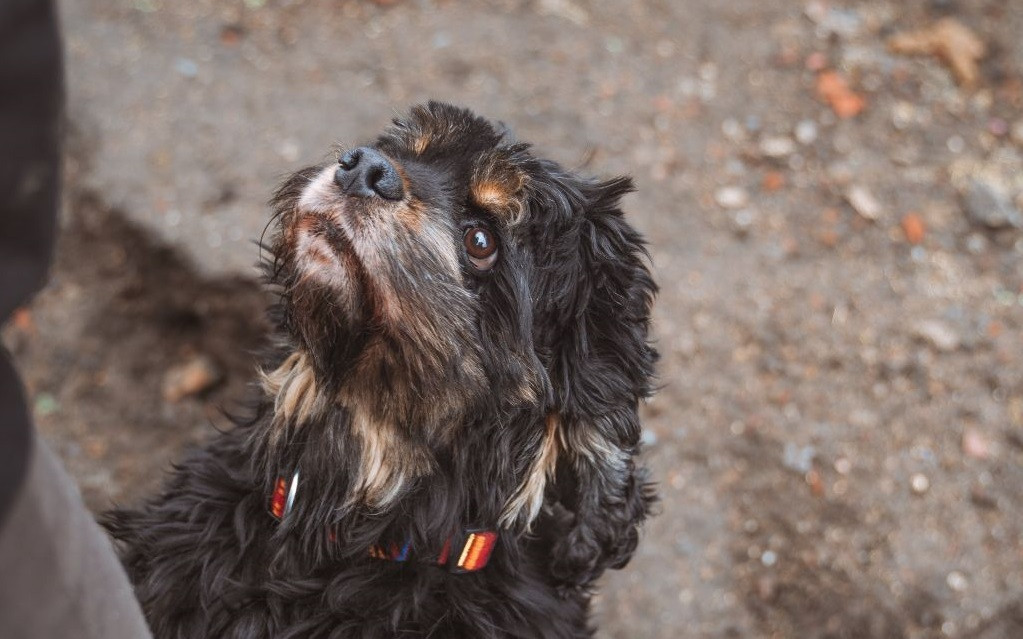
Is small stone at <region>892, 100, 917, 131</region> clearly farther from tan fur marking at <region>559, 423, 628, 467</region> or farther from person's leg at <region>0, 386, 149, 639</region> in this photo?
person's leg at <region>0, 386, 149, 639</region>

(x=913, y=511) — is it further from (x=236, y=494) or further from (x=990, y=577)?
(x=236, y=494)

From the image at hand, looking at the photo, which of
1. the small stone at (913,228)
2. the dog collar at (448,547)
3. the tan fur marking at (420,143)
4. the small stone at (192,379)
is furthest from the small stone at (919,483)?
the small stone at (192,379)

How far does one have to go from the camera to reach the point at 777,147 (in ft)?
18.9

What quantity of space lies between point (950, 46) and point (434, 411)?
15.9ft

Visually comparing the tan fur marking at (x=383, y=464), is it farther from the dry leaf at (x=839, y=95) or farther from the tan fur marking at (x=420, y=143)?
the dry leaf at (x=839, y=95)

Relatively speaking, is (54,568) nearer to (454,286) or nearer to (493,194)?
(454,286)

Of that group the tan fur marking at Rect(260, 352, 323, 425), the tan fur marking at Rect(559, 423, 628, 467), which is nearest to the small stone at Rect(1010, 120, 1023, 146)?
the tan fur marking at Rect(559, 423, 628, 467)

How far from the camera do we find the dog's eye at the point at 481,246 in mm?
2932

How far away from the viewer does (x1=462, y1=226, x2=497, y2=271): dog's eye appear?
9.62ft

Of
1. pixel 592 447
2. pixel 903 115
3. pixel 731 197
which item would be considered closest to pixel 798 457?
pixel 731 197

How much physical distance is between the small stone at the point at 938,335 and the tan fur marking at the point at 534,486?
278cm

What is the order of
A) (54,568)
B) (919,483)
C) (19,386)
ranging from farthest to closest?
(919,483)
(54,568)
(19,386)

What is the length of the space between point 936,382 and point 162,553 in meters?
3.73

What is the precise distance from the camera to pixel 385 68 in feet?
19.2
